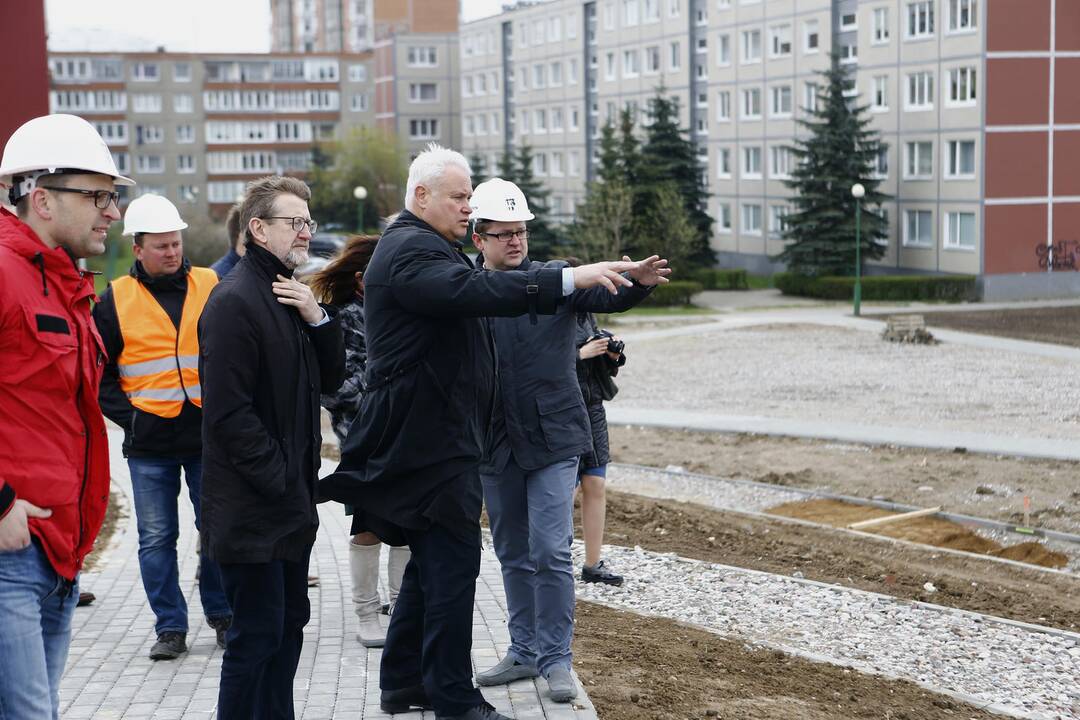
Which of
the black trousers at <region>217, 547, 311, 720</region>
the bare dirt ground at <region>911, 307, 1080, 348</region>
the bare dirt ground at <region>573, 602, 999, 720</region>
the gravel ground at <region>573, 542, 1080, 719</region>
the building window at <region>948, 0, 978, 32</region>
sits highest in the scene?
the building window at <region>948, 0, 978, 32</region>

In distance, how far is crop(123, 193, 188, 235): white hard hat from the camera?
671 centimetres

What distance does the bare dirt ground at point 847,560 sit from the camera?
9242mm

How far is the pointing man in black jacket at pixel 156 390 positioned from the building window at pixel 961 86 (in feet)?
139

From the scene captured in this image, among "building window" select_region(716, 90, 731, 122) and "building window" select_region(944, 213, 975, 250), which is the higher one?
"building window" select_region(716, 90, 731, 122)

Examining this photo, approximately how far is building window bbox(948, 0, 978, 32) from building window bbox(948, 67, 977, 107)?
1.38m

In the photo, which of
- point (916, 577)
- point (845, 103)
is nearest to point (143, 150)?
point (845, 103)

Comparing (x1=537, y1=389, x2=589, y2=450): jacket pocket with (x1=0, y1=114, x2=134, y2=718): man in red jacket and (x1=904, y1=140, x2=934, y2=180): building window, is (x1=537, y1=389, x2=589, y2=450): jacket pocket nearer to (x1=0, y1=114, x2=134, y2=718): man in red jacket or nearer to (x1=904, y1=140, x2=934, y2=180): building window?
(x1=0, y1=114, x2=134, y2=718): man in red jacket

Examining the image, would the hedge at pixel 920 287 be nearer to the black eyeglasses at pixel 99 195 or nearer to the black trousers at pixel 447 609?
the black trousers at pixel 447 609

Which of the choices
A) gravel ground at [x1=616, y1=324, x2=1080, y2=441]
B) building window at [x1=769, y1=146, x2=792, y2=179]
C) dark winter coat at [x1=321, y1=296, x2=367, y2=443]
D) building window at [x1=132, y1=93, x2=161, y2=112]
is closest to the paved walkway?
dark winter coat at [x1=321, y1=296, x2=367, y2=443]

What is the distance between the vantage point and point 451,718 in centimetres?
536

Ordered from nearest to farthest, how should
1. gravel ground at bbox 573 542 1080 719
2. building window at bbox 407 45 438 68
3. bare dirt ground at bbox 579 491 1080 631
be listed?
gravel ground at bbox 573 542 1080 719 → bare dirt ground at bbox 579 491 1080 631 → building window at bbox 407 45 438 68

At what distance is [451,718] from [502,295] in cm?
177

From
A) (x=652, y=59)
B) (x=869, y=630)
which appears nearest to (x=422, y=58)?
(x=652, y=59)

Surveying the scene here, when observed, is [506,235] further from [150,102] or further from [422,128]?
[150,102]
